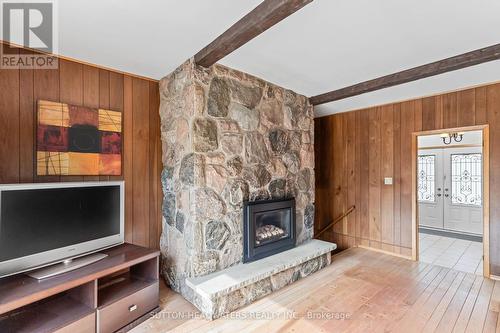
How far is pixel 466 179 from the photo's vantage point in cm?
565

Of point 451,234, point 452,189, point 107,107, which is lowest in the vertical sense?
point 451,234

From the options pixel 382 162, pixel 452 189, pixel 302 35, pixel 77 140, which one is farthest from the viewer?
pixel 452 189

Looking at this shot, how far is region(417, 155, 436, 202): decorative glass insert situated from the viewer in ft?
20.1

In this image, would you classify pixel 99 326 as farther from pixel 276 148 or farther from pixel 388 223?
pixel 388 223

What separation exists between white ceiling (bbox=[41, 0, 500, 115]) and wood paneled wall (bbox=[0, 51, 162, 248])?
0.70 ft

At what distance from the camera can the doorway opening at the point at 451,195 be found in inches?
188

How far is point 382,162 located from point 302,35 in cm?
288

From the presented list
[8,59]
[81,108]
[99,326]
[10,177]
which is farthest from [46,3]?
[99,326]

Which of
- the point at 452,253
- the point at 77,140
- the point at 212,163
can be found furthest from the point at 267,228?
the point at 452,253

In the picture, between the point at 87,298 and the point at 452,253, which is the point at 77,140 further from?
the point at 452,253

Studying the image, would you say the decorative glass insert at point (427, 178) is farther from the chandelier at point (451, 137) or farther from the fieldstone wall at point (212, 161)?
the fieldstone wall at point (212, 161)

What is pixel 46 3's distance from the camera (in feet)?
5.74

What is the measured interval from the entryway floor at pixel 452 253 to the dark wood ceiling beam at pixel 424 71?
270 cm

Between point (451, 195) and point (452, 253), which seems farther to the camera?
point (451, 195)
